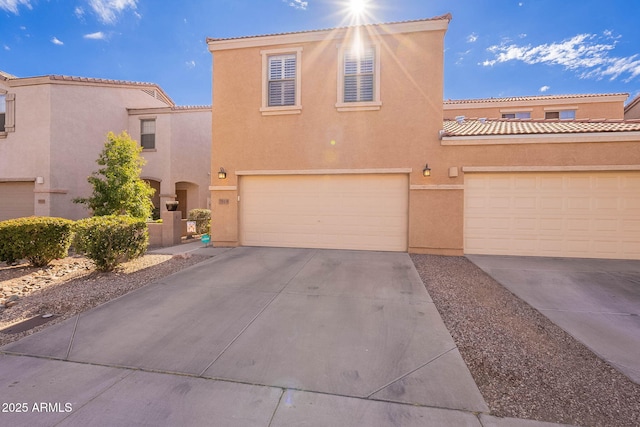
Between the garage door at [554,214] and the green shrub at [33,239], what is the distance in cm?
1107

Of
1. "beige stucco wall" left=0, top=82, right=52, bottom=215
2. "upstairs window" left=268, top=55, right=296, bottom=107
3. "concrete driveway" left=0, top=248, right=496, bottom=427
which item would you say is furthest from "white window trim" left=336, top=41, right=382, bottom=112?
"beige stucco wall" left=0, top=82, right=52, bottom=215

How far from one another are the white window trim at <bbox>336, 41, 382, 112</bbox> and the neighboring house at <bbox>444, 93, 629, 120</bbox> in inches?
329

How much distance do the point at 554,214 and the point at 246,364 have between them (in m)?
8.91

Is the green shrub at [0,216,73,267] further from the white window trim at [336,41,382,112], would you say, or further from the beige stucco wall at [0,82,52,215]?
the white window trim at [336,41,382,112]

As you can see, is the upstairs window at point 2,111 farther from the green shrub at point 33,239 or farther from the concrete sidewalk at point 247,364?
the concrete sidewalk at point 247,364

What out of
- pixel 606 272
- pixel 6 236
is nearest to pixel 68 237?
pixel 6 236

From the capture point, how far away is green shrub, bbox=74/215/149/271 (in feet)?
19.7

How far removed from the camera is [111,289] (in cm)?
509

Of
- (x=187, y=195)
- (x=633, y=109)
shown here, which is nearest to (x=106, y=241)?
(x=187, y=195)

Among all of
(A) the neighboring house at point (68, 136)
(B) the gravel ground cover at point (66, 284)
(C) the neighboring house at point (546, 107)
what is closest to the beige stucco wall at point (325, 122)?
(B) the gravel ground cover at point (66, 284)

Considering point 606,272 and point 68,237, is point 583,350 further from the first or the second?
point 68,237

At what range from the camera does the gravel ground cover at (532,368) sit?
2213mm

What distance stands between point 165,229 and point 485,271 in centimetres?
1040

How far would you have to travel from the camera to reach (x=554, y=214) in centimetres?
761
